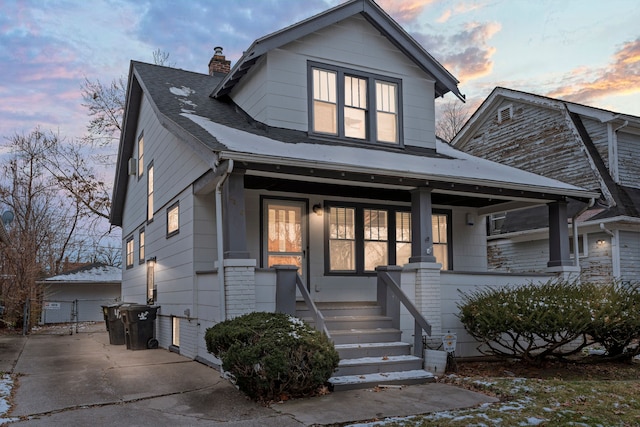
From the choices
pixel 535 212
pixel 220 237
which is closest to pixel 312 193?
pixel 220 237

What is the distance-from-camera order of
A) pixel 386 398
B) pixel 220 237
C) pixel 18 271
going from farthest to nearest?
pixel 18 271 → pixel 220 237 → pixel 386 398

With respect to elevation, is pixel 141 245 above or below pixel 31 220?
below

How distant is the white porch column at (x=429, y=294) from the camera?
9086mm

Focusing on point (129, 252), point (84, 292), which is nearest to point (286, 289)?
point (129, 252)

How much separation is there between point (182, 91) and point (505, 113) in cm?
1228

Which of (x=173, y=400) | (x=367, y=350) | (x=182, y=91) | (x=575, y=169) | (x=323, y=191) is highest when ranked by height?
(x=182, y=91)

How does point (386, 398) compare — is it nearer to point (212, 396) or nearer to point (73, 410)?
point (212, 396)

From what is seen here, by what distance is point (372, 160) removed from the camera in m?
9.27

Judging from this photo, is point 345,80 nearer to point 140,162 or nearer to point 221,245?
point 221,245

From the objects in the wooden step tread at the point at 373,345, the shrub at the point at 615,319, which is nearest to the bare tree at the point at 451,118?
the shrub at the point at 615,319

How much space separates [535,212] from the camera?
17.2m

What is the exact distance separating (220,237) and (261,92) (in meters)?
3.81

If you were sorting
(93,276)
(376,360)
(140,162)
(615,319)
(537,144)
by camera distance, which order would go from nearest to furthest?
(376,360) < (615,319) < (140,162) < (537,144) < (93,276)

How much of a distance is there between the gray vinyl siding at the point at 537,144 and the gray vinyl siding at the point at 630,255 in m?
1.66
